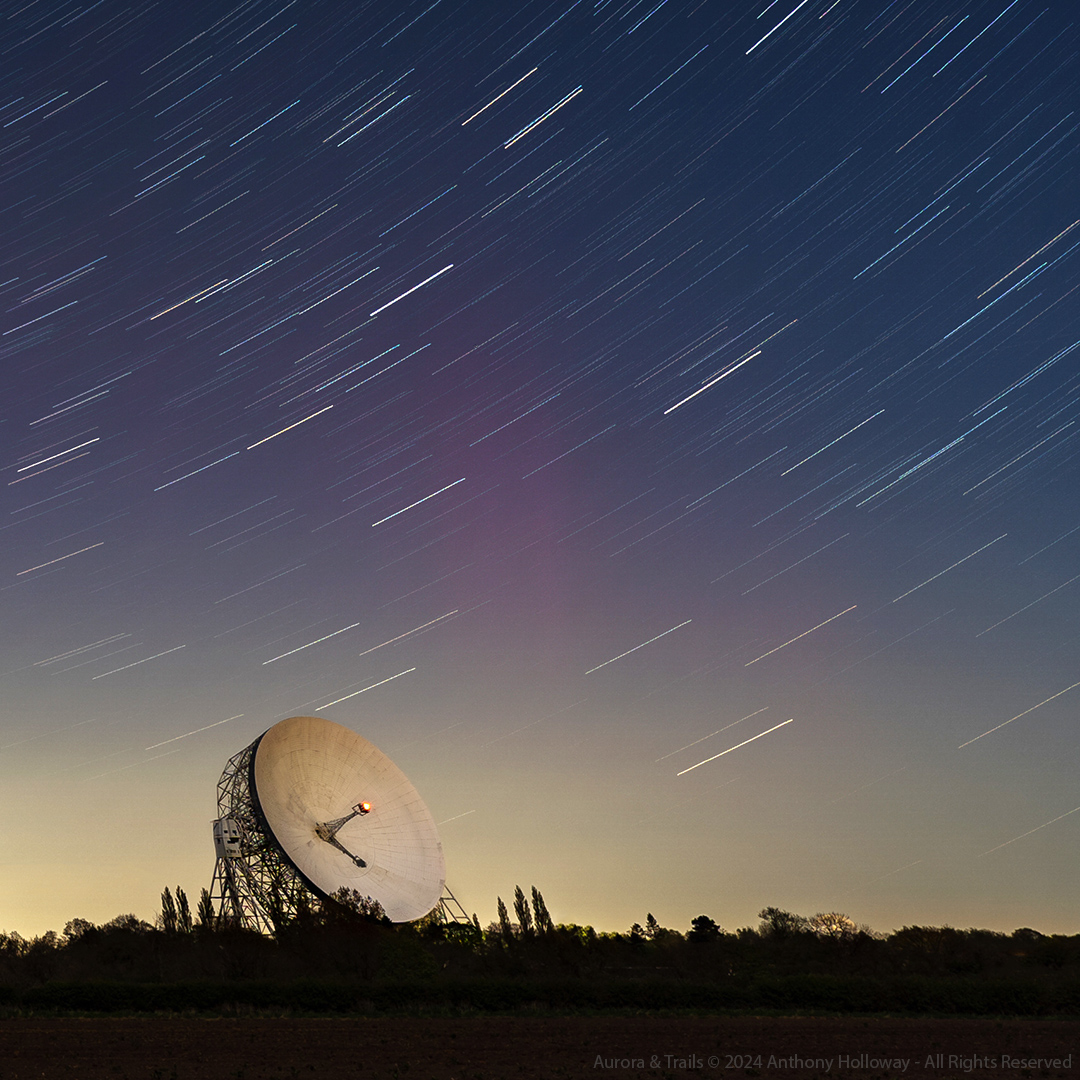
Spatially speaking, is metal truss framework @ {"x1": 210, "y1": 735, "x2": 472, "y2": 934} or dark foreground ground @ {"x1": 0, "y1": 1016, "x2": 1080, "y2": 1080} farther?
metal truss framework @ {"x1": 210, "y1": 735, "x2": 472, "y2": 934}

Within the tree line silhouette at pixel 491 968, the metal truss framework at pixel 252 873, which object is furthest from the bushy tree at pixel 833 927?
the metal truss framework at pixel 252 873

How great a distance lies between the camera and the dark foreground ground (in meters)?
20.9

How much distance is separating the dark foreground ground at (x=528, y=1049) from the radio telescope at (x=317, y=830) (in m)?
12.7

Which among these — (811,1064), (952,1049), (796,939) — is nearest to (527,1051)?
(811,1064)

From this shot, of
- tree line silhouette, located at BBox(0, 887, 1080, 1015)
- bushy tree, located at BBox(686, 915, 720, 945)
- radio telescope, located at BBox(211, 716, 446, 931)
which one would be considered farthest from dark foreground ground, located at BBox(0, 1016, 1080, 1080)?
bushy tree, located at BBox(686, 915, 720, 945)

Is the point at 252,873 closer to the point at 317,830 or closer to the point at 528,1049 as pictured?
the point at 317,830

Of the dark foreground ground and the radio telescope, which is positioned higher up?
the radio telescope

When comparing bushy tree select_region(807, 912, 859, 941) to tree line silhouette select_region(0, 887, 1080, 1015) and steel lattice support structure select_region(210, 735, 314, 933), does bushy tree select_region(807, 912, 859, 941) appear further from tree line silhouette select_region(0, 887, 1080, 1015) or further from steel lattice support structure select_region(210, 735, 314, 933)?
steel lattice support structure select_region(210, 735, 314, 933)

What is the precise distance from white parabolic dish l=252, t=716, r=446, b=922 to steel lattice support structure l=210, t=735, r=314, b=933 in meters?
0.59

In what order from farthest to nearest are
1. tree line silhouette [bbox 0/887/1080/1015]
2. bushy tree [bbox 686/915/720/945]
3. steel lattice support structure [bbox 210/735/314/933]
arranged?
bushy tree [bbox 686/915/720/945] → steel lattice support structure [bbox 210/735/314/933] → tree line silhouette [bbox 0/887/1080/1015]

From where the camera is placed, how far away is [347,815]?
46.5 meters

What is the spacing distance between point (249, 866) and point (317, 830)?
3051 millimetres

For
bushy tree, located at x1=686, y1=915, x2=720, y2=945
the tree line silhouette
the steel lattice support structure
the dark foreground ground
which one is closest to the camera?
the dark foreground ground

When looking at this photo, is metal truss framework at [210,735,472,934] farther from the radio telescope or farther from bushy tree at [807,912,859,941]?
bushy tree at [807,912,859,941]
